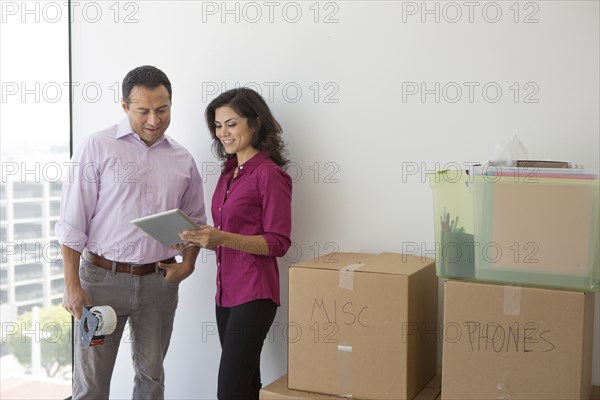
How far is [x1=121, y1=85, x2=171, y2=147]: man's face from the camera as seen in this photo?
2.38 m

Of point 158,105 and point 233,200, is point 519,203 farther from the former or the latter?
point 158,105

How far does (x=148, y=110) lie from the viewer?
239 cm

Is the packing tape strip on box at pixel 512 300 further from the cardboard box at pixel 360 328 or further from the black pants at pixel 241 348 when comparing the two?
the black pants at pixel 241 348

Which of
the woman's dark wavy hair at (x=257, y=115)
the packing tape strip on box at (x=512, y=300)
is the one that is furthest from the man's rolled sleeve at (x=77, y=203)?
the packing tape strip on box at (x=512, y=300)

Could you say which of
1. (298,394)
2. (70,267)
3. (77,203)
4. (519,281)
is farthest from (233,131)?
(519,281)

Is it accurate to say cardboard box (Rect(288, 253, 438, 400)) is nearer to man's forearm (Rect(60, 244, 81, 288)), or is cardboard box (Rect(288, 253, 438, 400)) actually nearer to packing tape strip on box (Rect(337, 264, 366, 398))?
packing tape strip on box (Rect(337, 264, 366, 398))

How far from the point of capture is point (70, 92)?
10.2 feet

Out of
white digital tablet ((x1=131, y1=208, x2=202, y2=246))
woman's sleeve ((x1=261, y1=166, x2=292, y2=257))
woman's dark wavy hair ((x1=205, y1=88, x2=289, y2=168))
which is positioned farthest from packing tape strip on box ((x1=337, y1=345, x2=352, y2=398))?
woman's dark wavy hair ((x1=205, y1=88, x2=289, y2=168))

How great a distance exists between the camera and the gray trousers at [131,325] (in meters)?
2.39

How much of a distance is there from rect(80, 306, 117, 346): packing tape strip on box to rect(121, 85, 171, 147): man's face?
0.63 metres

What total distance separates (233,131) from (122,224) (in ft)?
1.67

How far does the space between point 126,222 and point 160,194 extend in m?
0.16

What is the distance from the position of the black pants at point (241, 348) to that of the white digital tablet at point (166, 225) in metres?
0.33

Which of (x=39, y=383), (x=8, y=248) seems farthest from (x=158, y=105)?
(x=39, y=383)
